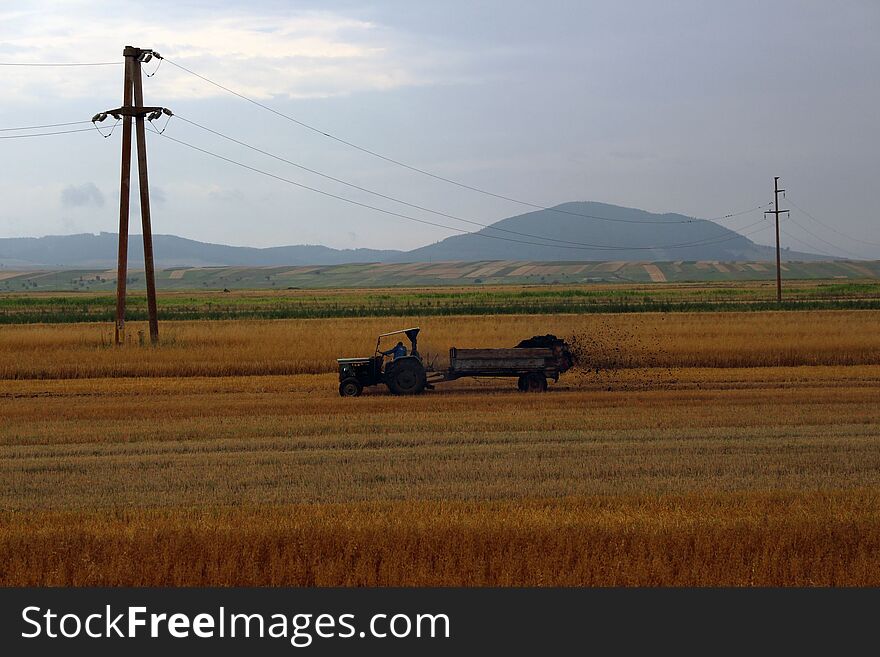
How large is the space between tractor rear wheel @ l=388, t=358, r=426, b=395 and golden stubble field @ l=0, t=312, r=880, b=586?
2.08 feet

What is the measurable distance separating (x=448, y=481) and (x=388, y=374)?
10819mm

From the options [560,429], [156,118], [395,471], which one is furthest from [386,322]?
[395,471]

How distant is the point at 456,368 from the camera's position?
965 inches

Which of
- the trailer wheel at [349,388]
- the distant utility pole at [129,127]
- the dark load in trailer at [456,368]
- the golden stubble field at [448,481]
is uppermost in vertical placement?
the distant utility pole at [129,127]

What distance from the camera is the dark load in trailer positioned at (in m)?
24.5

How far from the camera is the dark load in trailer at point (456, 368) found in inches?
965

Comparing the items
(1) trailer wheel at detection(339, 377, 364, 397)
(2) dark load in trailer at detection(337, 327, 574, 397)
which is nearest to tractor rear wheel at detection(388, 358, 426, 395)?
(2) dark load in trailer at detection(337, 327, 574, 397)

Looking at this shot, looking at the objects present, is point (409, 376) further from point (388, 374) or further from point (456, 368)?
point (456, 368)

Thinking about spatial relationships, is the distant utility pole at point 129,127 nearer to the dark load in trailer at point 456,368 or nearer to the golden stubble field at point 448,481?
the golden stubble field at point 448,481

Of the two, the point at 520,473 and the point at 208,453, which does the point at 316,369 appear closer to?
the point at 208,453

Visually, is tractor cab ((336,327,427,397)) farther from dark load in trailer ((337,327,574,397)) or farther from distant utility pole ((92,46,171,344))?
distant utility pole ((92,46,171,344))

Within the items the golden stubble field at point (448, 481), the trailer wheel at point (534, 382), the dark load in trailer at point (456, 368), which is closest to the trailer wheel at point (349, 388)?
the dark load in trailer at point (456, 368)

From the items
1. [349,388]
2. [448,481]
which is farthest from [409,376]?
[448,481]

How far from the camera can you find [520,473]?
14.4 meters
